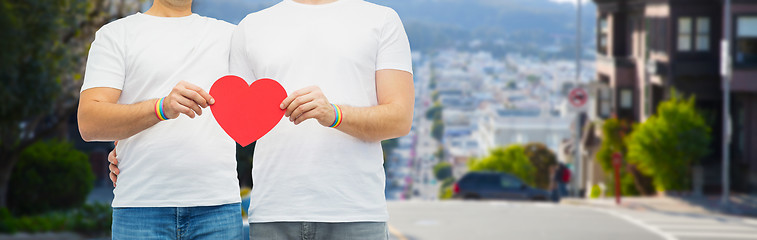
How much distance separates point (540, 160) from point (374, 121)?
6820 centimetres

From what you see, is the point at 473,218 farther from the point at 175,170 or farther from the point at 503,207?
the point at 175,170

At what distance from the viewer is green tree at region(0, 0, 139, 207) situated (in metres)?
15.5

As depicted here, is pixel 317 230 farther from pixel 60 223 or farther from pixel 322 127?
pixel 60 223

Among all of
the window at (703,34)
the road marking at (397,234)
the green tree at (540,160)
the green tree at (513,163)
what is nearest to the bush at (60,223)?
the road marking at (397,234)

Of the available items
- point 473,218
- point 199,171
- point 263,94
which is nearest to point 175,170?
point 199,171

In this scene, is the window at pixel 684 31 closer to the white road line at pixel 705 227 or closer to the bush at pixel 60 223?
the white road line at pixel 705 227

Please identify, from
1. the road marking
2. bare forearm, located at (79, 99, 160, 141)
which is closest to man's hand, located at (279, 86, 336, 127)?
bare forearm, located at (79, 99, 160, 141)

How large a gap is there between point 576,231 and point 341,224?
14608 mm

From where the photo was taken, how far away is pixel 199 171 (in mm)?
3289

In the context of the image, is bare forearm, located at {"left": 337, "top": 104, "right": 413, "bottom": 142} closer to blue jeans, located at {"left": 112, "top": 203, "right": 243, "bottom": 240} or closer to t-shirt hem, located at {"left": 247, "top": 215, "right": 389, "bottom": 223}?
t-shirt hem, located at {"left": 247, "top": 215, "right": 389, "bottom": 223}

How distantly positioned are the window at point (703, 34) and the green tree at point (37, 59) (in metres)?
21.5

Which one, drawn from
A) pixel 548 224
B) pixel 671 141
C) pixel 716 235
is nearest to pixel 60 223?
pixel 548 224

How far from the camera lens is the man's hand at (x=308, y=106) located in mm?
2920

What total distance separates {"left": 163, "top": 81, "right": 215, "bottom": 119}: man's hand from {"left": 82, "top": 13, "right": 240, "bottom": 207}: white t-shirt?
24cm
